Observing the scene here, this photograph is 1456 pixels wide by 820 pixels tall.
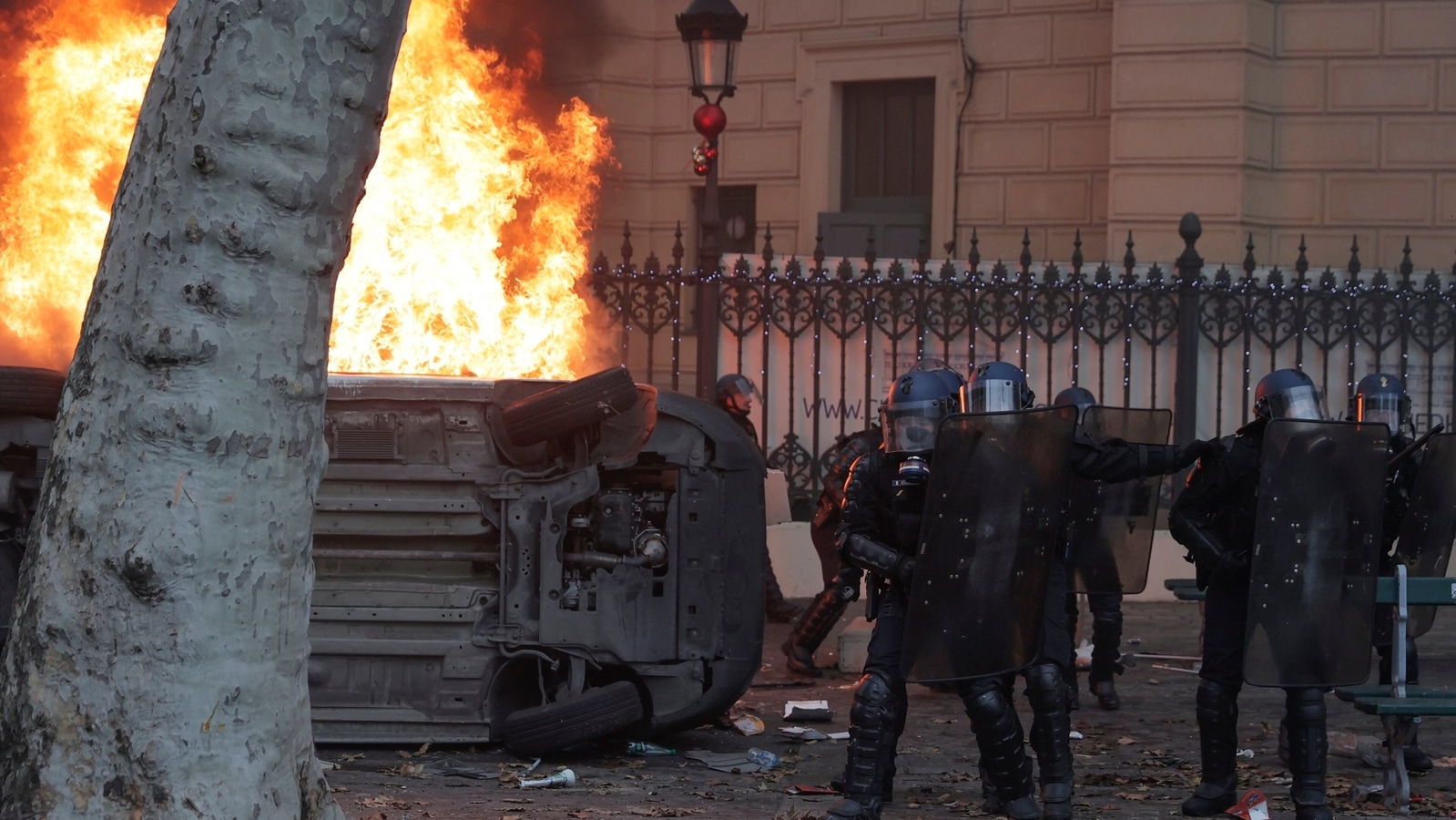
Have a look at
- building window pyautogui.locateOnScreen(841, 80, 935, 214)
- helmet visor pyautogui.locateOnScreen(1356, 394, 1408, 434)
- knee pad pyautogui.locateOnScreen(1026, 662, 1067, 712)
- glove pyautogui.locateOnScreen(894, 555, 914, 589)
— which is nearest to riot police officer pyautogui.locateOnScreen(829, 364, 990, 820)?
glove pyautogui.locateOnScreen(894, 555, 914, 589)

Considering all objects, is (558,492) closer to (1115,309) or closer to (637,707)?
(637,707)

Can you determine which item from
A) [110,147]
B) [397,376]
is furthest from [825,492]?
[110,147]

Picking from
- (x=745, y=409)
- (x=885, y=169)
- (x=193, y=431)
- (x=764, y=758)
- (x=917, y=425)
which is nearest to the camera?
(x=193, y=431)

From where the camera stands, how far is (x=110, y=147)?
1166cm

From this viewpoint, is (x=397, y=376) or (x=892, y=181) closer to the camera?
(x=397, y=376)

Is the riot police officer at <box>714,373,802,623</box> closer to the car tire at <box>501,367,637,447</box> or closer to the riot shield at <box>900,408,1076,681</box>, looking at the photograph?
the car tire at <box>501,367,637,447</box>

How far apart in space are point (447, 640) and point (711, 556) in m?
1.24

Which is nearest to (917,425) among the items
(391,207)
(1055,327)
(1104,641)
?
(1104,641)

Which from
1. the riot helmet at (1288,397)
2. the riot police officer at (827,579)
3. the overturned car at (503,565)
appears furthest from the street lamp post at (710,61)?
the riot helmet at (1288,397)

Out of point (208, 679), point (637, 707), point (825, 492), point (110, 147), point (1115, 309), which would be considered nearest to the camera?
point (208, 679)

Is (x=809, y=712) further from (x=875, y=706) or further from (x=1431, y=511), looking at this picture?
(x=1431, y=511)

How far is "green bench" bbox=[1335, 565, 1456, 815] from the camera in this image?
673 centimetres

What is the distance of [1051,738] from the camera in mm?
6574

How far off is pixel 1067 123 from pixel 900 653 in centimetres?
1126
